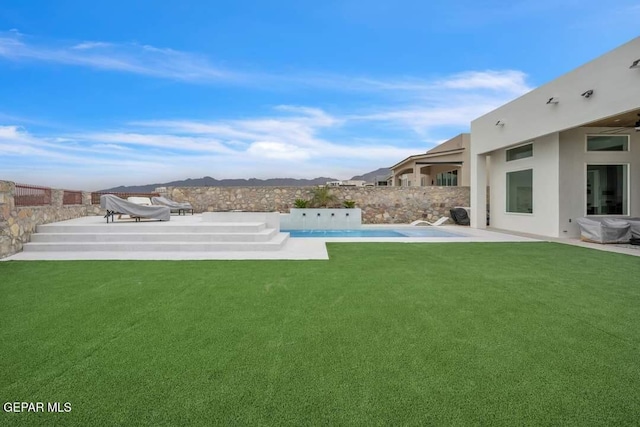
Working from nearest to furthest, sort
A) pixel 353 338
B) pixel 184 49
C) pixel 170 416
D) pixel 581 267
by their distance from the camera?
pixel 170 416 < pixel 353 338 < pixel 581 267 < pixel 184 49

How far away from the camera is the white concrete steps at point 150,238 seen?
8.72 metres

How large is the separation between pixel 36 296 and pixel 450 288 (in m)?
6.02

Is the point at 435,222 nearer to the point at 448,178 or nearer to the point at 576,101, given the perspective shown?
the point at 576,101

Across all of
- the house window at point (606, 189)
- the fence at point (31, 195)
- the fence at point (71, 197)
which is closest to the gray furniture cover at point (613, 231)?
the house window at point (606, 189)

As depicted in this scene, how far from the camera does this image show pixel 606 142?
456 inches

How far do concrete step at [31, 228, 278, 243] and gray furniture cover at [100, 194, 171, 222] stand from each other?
161 centimetres

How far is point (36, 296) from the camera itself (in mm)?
4715

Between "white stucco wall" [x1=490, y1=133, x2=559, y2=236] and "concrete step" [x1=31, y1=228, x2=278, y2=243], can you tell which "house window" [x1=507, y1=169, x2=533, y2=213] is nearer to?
"white stucco wall" [x1=490, y1=133, x2=559, y2=236]

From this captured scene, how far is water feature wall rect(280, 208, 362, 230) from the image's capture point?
54.1 feet

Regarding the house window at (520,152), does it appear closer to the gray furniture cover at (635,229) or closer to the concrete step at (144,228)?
the gray furniture cover at (635,229)

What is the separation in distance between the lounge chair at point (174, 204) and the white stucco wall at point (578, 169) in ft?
54.6

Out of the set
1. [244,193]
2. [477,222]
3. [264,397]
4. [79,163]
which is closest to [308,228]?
[244,193]

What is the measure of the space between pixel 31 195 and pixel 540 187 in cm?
1658

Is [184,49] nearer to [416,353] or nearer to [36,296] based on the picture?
[36,296]
